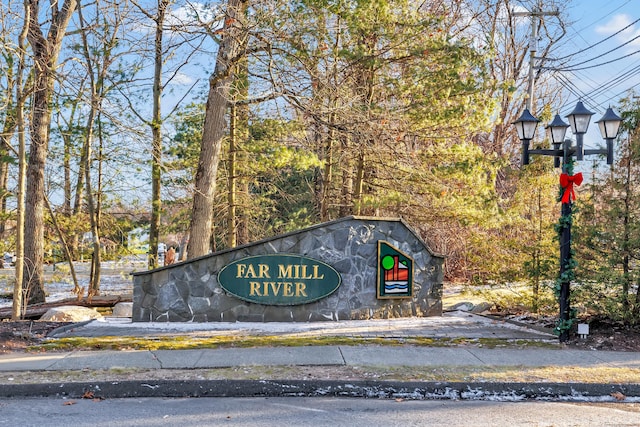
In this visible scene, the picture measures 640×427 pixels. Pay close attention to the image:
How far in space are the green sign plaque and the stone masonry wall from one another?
0.35 ft

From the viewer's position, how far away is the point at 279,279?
10.8 metres

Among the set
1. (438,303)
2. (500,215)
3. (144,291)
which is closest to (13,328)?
(144,291)

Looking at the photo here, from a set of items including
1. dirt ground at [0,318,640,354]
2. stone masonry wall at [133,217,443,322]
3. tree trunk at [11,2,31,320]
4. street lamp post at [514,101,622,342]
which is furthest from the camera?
stone masonry wall at [133,217,443,322]

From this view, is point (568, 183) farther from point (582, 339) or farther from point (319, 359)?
point (319, 359)

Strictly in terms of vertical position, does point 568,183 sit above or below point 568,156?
below


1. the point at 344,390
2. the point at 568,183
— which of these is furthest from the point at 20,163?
the point at 568,183

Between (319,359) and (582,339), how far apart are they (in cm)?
448

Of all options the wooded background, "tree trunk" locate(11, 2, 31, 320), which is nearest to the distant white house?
the wooded background

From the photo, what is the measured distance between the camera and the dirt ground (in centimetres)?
841

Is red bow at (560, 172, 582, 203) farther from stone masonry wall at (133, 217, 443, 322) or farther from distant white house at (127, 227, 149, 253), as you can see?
distant white house at (127, 227, 149, 253)

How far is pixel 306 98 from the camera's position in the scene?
12328 millimetres

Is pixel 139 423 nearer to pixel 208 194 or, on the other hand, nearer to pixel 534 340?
pixel 534 340

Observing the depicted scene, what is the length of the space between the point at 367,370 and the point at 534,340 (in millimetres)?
3616

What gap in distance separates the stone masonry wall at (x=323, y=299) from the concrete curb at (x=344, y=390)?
14.6 feet
